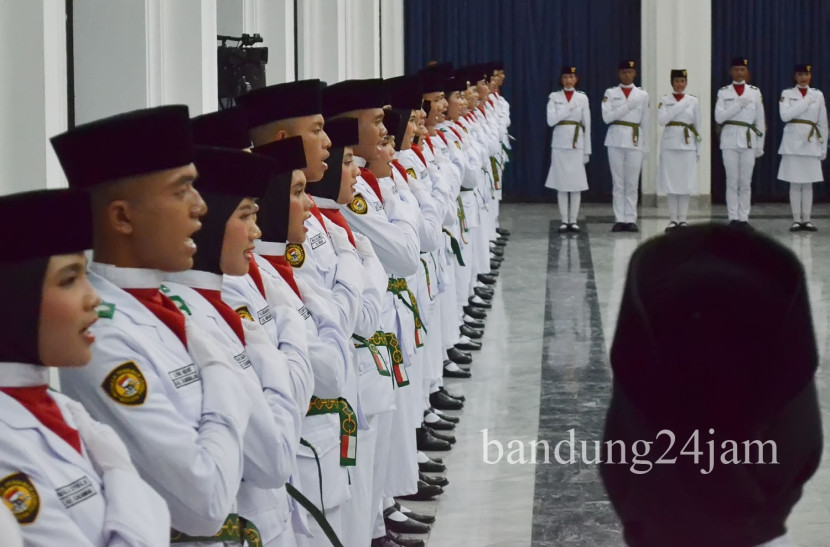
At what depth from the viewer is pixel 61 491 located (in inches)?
90.7

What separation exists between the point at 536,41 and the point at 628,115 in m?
3.46

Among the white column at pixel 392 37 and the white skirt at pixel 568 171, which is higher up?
the white column at pixel 392 37

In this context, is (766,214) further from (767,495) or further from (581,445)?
(767,495)

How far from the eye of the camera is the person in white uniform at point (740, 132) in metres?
15.1

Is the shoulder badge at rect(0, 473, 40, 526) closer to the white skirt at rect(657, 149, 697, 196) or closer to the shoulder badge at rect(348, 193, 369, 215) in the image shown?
the shoulder badge at rect(348, 193, 369, 215)

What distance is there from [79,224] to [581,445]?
15.7ft

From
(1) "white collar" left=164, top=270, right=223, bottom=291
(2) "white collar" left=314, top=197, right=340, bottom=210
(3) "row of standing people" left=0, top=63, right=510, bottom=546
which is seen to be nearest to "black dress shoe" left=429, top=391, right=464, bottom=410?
(3) "row of standing people" left=0, top=63, right=510, bottom=546

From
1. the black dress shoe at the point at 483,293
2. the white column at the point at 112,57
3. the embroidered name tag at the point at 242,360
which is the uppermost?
the white column at the point at 112,57

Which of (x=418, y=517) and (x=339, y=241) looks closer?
(x=339, y=241)

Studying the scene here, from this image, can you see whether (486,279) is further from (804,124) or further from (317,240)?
(317,240)

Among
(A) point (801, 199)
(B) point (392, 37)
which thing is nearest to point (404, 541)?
(B) point (392, 37)

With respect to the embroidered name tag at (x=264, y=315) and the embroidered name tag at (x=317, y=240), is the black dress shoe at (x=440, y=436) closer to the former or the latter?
the embroidered name tag at (x=317, y=240)

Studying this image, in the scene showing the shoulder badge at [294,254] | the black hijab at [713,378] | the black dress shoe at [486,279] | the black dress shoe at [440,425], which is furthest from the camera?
the black dress shoe at [486,279]

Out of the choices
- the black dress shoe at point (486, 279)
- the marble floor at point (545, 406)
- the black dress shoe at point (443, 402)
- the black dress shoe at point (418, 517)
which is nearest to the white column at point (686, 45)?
the marble floor at point (545, 406)
